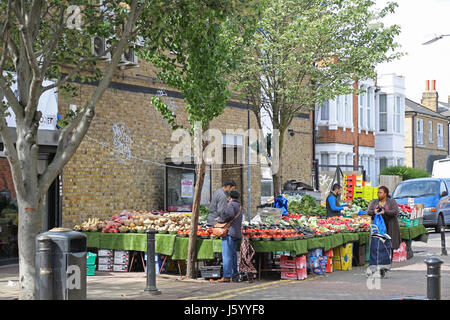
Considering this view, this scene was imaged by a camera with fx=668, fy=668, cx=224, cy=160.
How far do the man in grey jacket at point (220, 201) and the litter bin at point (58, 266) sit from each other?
4.68 metres

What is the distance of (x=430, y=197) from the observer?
2539cm

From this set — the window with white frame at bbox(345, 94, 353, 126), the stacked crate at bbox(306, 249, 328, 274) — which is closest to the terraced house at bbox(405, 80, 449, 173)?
the window with white frame at bbox(345, 94, 353, 126)

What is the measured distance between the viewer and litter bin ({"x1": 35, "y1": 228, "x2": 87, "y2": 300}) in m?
8.48

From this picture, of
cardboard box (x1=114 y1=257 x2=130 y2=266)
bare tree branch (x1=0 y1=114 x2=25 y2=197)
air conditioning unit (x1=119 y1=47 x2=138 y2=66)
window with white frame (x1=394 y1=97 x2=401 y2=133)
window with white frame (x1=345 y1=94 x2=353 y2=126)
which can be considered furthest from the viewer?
window with white frame (x1=394 y1=97 x2=401 y2=133)

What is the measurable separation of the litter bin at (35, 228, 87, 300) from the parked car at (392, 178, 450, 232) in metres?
18.5

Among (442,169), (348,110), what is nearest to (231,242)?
(442,169)

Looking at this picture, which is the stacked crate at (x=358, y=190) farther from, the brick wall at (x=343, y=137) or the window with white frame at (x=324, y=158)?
the window with white frame at (x=324, y=158)

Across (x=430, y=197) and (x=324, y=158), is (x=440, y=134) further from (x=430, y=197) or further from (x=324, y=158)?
(x=430, y=197)

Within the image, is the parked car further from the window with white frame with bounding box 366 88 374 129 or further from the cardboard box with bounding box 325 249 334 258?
the cardboard box with bounding box 325 249 334 258

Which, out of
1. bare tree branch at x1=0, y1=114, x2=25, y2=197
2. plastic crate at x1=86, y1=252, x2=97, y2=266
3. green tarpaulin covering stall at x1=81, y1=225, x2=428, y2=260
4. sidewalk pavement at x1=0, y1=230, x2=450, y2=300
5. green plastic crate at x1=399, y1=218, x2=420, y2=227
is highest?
bare tree branch at x1=0, y1=114, x2=25, y2=197

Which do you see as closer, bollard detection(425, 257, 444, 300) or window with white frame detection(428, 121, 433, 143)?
bollard detection(425, 257, 444, 300)

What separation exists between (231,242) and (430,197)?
15.1m
